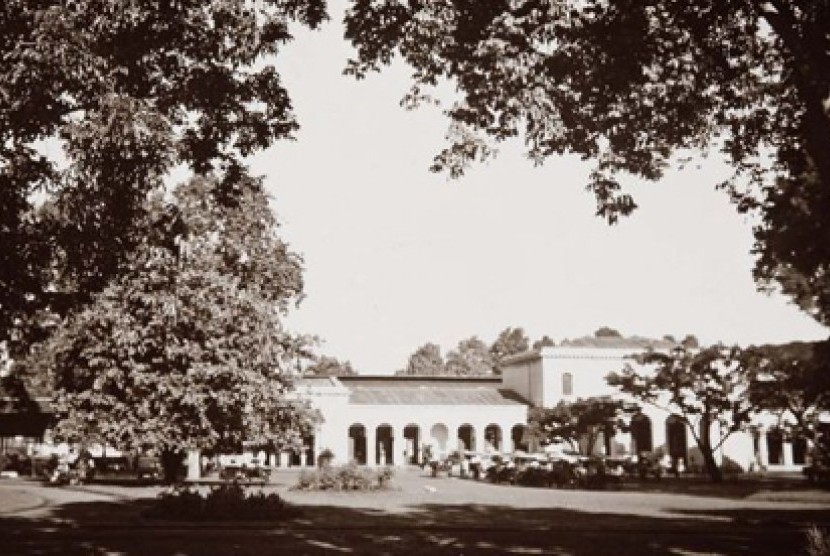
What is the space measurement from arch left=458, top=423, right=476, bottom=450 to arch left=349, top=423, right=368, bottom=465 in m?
8.10

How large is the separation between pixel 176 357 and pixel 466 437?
1711 inches

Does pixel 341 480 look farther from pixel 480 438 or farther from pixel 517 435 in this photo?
pixel 517 435

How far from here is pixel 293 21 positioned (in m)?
11.2

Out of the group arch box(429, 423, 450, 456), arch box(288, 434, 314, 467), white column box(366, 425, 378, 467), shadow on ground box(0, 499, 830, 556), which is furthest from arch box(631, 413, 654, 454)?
shadow on ground box(0, 499, 830, 556)

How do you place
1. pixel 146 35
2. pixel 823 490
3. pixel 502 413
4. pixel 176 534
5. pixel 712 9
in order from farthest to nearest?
pixel 502 413 < pixel 823 490 < pixel 176 534 < pixel 712 9 < pixel 146 35

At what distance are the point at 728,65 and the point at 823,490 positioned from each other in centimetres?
2847

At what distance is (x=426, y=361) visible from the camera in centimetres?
12975

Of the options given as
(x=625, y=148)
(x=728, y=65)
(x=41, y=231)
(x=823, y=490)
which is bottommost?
(x=823, y=490)

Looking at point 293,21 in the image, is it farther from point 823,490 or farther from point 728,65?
point 823,490

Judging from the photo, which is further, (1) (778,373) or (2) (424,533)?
(1) (778,373)

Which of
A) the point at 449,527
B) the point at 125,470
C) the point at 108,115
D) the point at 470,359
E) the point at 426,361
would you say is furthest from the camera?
the point at 470,359

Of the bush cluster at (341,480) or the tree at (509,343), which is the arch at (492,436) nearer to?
the bush cluster at (341,480)

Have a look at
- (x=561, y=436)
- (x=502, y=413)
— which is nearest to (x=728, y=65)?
(x=561, y=436)

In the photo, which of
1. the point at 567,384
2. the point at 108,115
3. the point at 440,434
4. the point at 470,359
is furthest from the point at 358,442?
the point at 470,359
